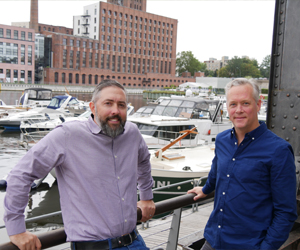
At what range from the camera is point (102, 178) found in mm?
2127

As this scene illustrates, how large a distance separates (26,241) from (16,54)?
8463 centimetres

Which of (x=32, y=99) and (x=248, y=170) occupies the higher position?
(x=248, y=170)

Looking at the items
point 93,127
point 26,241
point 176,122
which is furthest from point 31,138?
point 26,241

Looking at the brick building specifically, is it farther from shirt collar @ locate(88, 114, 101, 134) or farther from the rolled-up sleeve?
shirt collar @ locate(88, 114, 101, 134)

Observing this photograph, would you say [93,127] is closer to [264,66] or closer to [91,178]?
[91,178]

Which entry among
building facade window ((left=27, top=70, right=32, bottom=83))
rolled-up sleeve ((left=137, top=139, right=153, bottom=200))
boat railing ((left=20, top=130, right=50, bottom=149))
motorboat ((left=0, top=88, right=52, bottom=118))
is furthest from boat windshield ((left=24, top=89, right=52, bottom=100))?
building facade window ((left=27, top=70, right=32, bottom=83))

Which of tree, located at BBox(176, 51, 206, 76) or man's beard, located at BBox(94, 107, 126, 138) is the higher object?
tree, located at BBox(176, 51, 206, 76)

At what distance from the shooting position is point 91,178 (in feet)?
6.89

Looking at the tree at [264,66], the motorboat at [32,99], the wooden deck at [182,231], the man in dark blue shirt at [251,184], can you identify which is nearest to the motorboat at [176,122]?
the wooden deck at [182,231]

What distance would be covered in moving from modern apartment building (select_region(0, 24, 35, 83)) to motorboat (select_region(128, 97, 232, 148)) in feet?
226

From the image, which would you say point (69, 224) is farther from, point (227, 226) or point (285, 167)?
point (285, 167)

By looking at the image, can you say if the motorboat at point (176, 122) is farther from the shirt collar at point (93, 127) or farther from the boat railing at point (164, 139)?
the shirt collar at point (93, 127)

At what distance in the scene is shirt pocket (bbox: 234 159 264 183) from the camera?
83.0 inches

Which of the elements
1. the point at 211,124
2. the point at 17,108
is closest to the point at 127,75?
the point at 17,108
